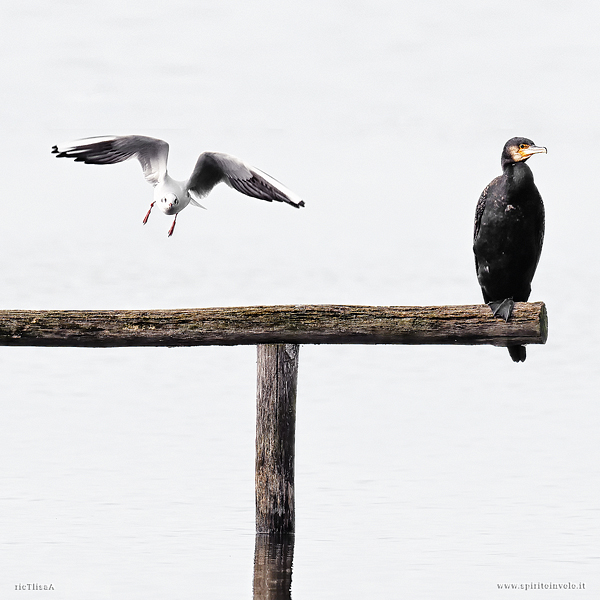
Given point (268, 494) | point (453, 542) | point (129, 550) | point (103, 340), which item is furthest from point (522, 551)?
point (103, 340)

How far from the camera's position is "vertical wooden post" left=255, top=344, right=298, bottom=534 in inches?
280

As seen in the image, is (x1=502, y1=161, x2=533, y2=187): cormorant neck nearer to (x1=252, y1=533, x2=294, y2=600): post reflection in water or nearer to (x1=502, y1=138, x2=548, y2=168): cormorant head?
(x1=502, y1=138, x2=548, y2=168): cormorant head

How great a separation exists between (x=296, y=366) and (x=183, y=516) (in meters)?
1.40

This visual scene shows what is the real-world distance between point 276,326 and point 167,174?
1714 millimetres

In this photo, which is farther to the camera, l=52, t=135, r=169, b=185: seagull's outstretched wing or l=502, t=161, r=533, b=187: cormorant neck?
l=52, t=135, r=169, b=185: seagull's outstretched wing

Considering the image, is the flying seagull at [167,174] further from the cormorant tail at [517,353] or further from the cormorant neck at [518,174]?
the cormorant tail at [517,353]

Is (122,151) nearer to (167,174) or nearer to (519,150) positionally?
(167,174)

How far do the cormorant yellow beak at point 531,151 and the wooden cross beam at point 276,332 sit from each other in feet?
3.23

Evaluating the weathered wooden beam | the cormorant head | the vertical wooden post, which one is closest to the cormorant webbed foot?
the weathered wooden beam

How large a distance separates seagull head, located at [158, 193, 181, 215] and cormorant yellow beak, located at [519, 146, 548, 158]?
2347mm

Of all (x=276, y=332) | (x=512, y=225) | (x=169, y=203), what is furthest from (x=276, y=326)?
(x=512, y=225)

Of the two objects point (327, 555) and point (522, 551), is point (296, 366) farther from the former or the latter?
point (522, 551)

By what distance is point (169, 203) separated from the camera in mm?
7898

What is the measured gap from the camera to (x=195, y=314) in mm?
6930
